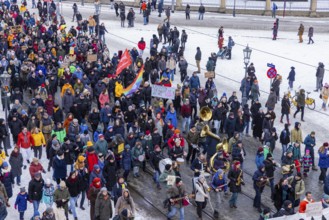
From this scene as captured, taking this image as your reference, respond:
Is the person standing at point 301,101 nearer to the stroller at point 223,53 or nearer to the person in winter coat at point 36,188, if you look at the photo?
the stroller at point 223,53

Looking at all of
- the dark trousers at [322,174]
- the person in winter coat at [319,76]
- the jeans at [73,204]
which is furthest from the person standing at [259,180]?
the person in winter coat at [319,76]

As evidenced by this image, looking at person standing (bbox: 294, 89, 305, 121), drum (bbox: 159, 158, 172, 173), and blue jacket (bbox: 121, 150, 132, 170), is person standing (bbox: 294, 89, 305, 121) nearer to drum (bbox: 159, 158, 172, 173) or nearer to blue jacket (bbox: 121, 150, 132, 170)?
drum (bbox: 159, 158, 172, 173)

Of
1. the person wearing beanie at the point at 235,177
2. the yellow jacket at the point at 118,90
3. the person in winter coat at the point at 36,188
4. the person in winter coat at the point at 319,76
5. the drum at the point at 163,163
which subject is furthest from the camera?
the person in winter coat at the point at 319,76

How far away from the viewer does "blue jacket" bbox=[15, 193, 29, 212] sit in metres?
17.6

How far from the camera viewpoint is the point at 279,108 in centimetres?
2905

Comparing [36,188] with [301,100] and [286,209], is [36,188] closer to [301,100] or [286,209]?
[286,209]

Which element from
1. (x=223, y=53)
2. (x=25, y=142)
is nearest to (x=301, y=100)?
(x=223, y=53)

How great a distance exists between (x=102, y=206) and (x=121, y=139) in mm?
3661

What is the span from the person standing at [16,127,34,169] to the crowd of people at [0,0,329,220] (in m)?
0.03

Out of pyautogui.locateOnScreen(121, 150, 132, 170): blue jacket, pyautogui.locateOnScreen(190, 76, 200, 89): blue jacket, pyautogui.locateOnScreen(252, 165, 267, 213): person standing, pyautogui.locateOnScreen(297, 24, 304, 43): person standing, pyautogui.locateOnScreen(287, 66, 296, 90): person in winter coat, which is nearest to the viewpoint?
pyautogui.locateOnScreen(252, 165, 267, 213): person standing

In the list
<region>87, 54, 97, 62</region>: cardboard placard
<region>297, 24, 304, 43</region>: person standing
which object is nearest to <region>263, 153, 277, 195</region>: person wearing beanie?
<region>87, 54, 97, 62</region>: cardboard placard

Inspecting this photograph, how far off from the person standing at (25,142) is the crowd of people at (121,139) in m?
0.03

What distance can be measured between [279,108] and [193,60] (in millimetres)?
9118

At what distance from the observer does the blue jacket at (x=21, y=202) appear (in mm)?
17578
